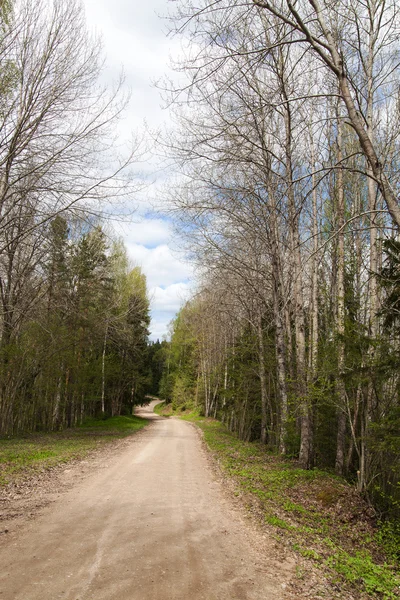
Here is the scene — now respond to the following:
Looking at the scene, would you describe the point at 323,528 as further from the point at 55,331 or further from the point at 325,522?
the point at 55,331

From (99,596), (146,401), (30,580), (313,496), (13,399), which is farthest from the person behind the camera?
(146,401)

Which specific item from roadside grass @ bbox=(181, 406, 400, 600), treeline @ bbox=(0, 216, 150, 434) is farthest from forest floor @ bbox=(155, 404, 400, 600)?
treeline @ bbox=(0, 216, 150, 434)

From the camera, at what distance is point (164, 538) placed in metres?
5.07

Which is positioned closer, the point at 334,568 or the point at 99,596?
the point at 99,596

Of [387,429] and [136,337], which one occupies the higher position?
[136,337]

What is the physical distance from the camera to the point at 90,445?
15.2 meters

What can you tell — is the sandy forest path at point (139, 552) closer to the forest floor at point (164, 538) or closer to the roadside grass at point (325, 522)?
the forest floor at point (164, 538)

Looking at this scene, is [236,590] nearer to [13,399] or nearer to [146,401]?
[13,399]

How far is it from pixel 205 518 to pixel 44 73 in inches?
340

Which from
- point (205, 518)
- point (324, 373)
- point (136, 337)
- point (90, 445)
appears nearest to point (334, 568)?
point (205, 518)

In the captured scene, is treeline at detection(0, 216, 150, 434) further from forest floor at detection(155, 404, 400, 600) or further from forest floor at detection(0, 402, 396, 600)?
forest floor at detection(155, 404, 400, 600)

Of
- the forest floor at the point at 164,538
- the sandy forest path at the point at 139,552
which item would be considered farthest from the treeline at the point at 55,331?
the sandy forest path at the point at 139,552

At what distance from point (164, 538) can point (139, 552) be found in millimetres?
584

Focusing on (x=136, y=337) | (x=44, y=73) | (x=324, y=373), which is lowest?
(x=324, y=373)
